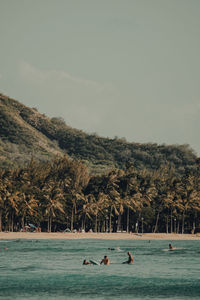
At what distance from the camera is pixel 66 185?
154 meters

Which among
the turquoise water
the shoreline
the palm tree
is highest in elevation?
the palm tree

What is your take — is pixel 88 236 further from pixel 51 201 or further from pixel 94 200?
pixel 51 201

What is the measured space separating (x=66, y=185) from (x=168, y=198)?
30172 millimetres

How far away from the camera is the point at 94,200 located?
148m

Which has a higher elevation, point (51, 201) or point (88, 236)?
point (51, 201)

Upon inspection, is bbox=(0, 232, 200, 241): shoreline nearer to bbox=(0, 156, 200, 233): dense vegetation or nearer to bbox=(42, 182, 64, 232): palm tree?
bbox=(0, 156, 200, 233): dense vegetation

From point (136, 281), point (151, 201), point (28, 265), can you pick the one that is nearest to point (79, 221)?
point (151, 201)

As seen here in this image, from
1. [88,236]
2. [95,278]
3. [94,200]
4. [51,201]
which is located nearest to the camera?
[95,278]

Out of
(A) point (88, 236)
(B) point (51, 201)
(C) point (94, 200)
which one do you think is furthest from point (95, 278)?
(C) point (94, 200)

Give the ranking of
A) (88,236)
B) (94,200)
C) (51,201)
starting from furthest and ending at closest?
(94,200) → (88,236) → (51,201)

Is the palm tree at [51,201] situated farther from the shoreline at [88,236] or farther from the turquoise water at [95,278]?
the turquoise water at [95,278]

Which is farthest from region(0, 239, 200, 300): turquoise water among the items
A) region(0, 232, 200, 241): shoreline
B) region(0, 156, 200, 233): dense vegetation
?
region(0, 156, 200, 233): dense vegetation

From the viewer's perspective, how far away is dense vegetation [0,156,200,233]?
460 ft

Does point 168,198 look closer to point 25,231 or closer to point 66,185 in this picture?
point 66,185
